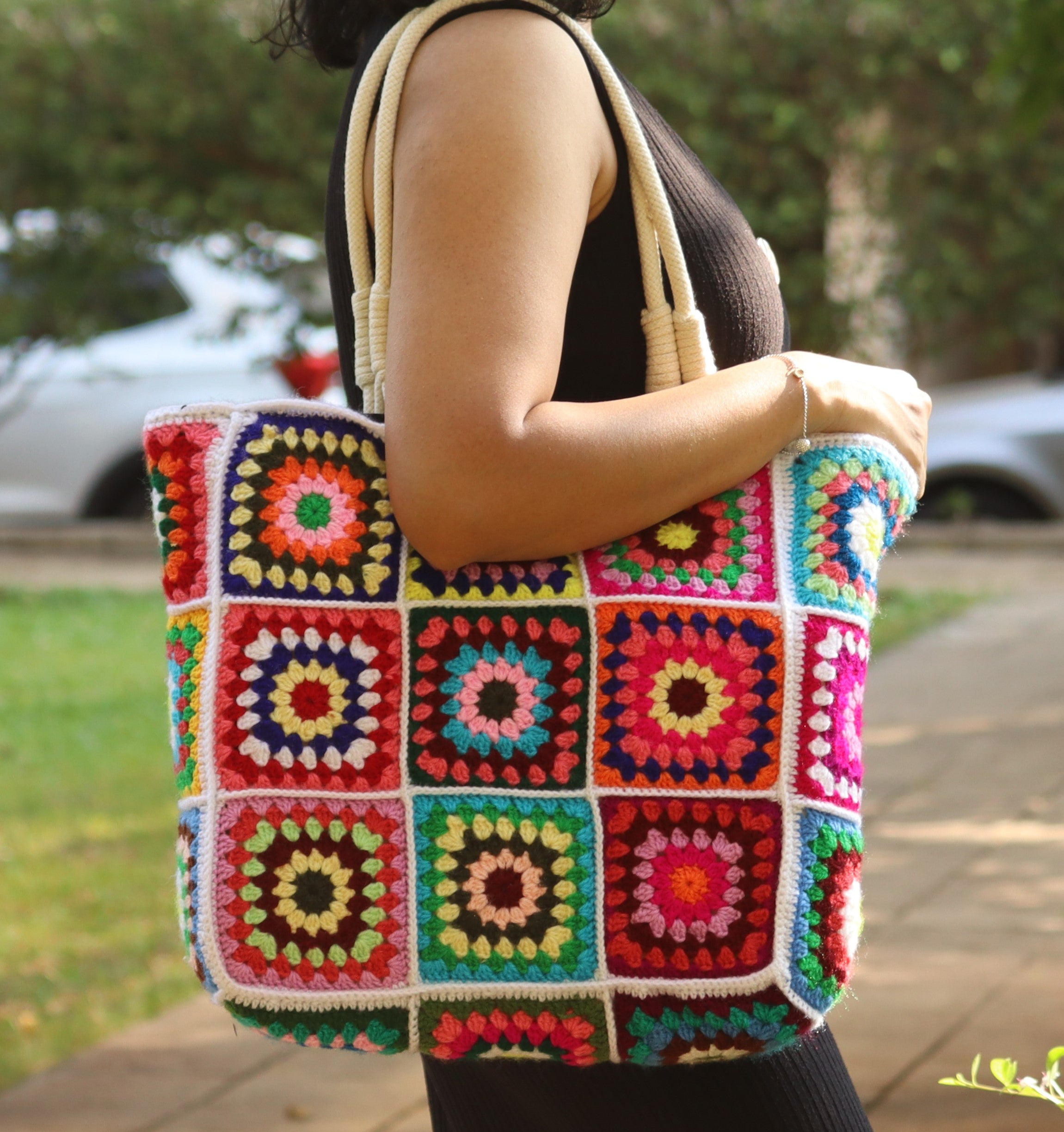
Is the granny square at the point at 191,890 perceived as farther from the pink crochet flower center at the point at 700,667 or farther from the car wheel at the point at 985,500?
the car wheel at the point at 985,500

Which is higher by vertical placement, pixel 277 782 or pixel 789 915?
pixel 277 782

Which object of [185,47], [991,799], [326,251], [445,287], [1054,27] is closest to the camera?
[445,287]

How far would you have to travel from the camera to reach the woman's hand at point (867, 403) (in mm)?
Result: 1272

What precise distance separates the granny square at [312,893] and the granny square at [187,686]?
0.18ft

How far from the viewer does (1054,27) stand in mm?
2734

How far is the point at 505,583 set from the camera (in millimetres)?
1219

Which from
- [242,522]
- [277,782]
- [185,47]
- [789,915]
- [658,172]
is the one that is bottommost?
[789,915]

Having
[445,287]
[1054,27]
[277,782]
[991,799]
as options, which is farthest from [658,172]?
[991,799]

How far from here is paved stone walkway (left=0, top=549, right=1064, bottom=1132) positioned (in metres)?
2.77

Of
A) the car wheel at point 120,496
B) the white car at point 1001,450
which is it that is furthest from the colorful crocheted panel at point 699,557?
the car wheel at point 120,496

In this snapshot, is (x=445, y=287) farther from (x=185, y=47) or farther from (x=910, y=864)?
(x=185, y=47)

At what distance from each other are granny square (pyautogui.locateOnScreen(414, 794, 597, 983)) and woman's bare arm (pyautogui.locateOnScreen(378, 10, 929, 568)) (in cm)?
20

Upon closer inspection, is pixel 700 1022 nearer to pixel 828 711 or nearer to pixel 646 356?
pixel 828 711

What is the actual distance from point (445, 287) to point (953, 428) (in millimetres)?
7637
